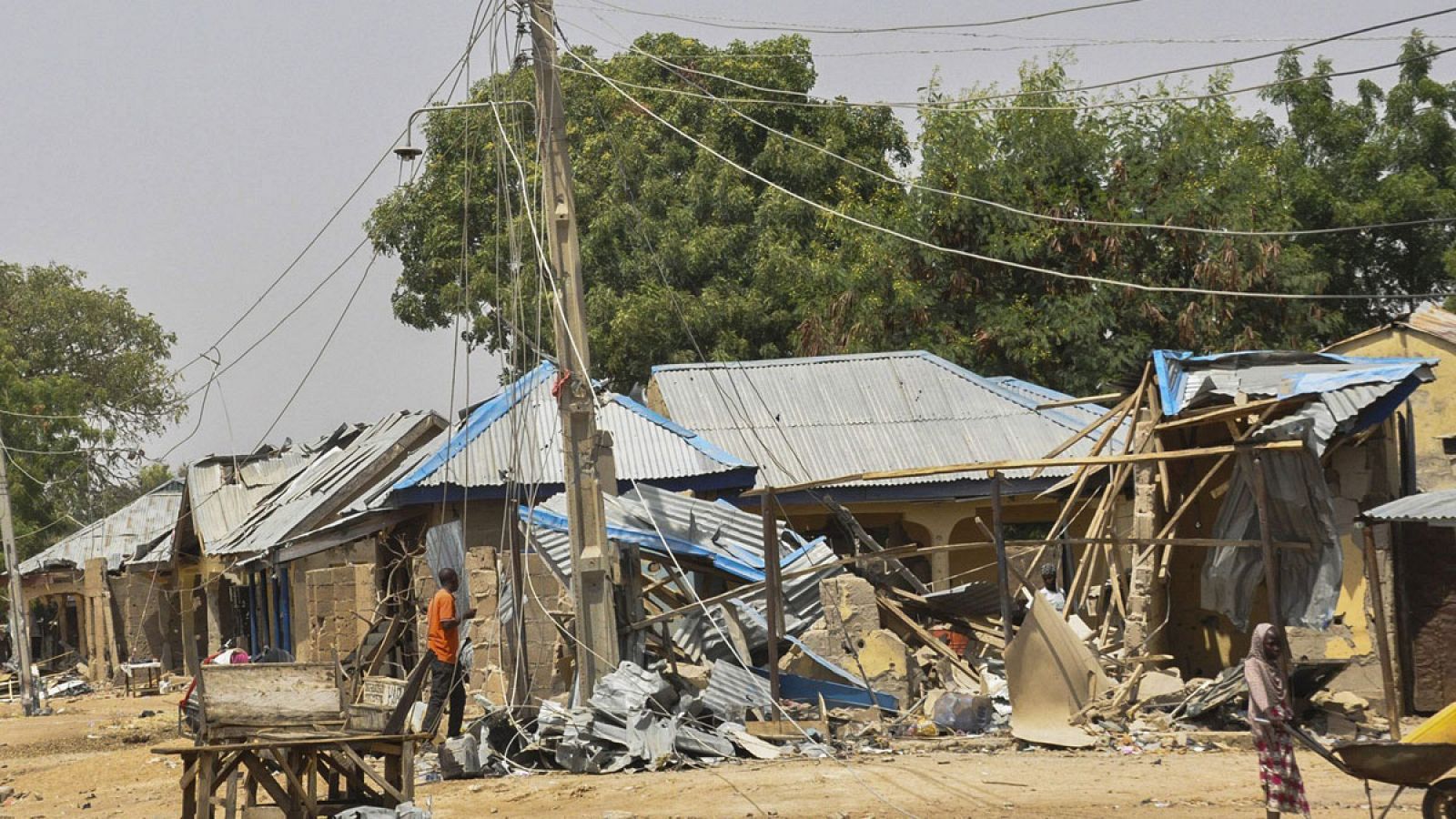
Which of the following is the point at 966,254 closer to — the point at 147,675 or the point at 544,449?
the point at 544,449

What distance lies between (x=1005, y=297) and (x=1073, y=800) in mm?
21474

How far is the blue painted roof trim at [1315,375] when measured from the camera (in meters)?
15.0

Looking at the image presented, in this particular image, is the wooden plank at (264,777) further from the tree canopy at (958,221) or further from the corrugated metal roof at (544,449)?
the tree canopy at (958,221)

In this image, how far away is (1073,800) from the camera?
452 inches

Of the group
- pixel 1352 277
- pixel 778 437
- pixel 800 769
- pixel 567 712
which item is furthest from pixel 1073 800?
pixel 1352 277

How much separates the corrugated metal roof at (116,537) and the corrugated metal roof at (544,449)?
21.2 meters

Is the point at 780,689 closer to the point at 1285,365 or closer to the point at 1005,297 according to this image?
the point at 1285,365

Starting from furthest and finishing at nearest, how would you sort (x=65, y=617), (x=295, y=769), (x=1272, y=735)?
1. (x=65, y=617)
2. (x=295, y=769)
3. (x=1272, y=735)

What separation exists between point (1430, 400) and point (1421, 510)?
8440 mm

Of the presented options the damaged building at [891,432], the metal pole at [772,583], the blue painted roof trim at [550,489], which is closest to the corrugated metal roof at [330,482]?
the damaged building at [891,432]

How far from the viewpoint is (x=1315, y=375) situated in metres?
15.5

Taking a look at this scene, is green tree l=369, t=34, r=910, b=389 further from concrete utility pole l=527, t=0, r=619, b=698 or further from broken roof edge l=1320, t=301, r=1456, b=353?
concrete utility pole l=527, t=0, r=619, b=698

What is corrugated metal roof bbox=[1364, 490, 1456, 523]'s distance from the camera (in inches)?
541

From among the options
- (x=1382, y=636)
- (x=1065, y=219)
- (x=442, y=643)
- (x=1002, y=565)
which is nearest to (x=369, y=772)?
(x=442, y=643)
